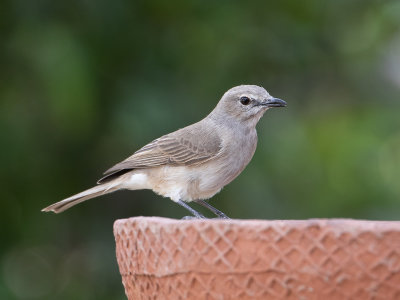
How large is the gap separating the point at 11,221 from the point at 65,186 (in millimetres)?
602

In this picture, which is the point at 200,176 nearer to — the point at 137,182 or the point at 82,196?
the point at 137,182

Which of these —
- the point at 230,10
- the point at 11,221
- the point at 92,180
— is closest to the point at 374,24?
the point at 230,10

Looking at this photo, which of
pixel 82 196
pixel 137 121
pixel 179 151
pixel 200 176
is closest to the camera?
pixel 82 196

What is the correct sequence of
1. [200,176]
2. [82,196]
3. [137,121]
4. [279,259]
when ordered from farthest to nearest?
[137,121] < [200,176] < [82,196] < [279,259]

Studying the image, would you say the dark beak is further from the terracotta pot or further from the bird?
the terracotta pot

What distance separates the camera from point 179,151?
545cm

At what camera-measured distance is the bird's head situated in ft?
17.9

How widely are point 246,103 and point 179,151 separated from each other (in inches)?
26.7

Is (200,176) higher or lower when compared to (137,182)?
higher

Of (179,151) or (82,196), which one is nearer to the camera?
(82,196)

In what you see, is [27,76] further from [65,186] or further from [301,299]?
[301,299]

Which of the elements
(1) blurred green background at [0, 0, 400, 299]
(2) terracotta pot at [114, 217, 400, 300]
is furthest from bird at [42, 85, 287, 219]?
(2) terracotta pot at [114, 217, 400, 300]

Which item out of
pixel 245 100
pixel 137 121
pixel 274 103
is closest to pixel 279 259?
pixel 274 103

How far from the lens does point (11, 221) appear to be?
253 inches
